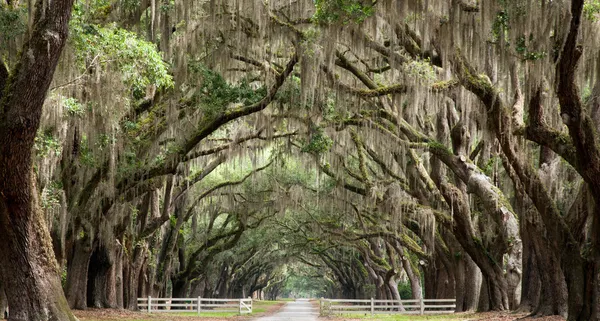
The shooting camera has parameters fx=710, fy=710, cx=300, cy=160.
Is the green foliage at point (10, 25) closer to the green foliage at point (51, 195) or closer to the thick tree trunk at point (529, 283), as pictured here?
the green foliage at point (51, 195)

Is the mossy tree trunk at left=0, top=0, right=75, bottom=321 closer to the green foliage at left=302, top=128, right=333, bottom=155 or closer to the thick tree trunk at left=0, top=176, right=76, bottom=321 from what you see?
the thick tree trunk at left=0, top=176, right=76, bottom=321

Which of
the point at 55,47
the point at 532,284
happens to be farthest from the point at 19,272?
the point at 532,284

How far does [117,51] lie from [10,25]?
1.68 metres

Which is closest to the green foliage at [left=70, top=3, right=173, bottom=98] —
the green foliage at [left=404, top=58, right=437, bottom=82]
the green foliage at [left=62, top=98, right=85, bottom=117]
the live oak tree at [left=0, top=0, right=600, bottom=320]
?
the live oak tree at [left=0, top=0, right=600, bottom=320]

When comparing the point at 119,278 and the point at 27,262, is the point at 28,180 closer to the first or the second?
the point at 27,262

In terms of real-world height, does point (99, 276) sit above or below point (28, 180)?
below

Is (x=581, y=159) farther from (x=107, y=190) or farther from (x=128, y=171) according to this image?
(x=107, y=190)

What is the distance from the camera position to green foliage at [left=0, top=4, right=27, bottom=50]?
1003 centimetres

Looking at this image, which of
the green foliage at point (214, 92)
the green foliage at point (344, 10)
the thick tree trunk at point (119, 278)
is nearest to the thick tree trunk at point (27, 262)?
the green foliage at point (214, 92)

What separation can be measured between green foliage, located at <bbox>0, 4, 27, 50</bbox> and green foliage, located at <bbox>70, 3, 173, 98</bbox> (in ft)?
2.45

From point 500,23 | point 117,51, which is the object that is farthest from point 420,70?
point 117,51

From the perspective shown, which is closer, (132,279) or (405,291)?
(132,279)

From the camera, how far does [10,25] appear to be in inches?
397

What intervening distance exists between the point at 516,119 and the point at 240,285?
2067 inches
